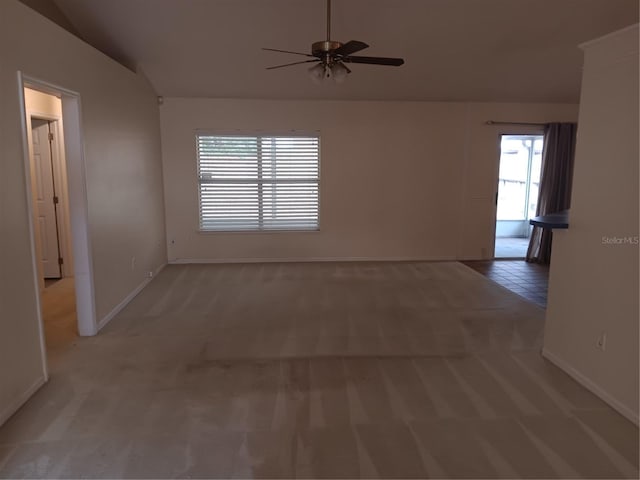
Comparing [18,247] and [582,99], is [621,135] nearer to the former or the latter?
[582,99]

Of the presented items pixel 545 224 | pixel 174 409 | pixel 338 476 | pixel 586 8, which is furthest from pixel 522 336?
pixel 586 8

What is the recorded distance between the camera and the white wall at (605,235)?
2.45 m

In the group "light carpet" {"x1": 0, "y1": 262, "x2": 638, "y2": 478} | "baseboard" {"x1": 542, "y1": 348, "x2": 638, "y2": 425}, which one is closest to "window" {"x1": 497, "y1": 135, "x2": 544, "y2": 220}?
"light carpet" {"x1": 0, "y1": 262, "x2": 638, "y2": 478}

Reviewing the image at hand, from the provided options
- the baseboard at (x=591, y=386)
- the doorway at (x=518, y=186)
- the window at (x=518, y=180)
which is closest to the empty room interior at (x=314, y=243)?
the baseboard at (x=591, y=386)

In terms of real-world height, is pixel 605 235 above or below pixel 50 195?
below

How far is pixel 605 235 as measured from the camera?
2648 mm

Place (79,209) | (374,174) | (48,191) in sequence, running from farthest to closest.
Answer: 1. (374,174)
2. (48,191)
3. (79,209)

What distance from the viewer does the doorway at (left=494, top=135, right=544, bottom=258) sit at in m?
9.30

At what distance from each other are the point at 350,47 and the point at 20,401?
10.1ft

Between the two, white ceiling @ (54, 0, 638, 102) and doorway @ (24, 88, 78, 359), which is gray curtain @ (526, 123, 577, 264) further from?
doorway @ (24, 88, 78, 359)

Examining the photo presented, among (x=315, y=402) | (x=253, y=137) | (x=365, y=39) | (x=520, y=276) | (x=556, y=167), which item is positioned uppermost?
(x=365, y=39)

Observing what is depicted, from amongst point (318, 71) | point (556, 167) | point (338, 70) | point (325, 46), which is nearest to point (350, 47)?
point (325, 46)

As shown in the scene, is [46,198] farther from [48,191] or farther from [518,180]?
[518,180]

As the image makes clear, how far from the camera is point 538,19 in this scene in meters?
4.18
